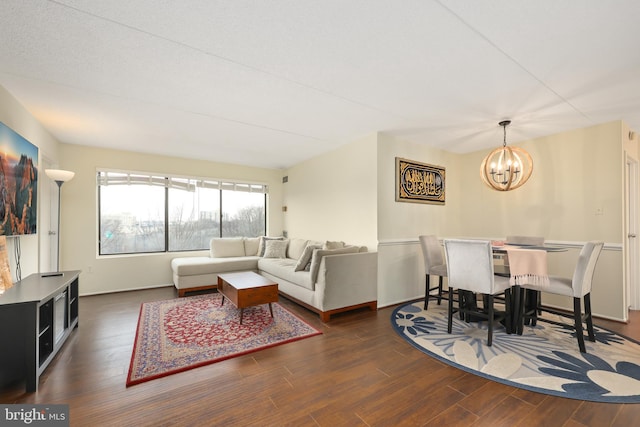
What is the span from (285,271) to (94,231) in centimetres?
329

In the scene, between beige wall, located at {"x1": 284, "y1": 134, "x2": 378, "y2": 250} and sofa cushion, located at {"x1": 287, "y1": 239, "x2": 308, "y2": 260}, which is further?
sofa cushion, located at {"x1": 287, "y1": 239, "x2": 308, "y2": 260}

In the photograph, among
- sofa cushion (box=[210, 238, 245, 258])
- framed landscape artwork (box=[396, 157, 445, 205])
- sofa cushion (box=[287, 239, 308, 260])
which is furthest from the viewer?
sofa cushion (box=[210, 238, 245, 258])

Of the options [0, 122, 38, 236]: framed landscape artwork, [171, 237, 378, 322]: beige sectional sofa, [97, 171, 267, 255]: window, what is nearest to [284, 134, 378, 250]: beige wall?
[171, 237, 378, 322]: beige sectional sofa

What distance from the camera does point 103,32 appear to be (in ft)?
5.93

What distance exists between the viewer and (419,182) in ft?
14.2

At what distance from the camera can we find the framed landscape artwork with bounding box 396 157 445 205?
4078mm

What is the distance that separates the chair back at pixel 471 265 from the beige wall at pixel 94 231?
469 centimetres

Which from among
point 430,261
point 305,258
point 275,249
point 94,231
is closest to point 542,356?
point 430,261

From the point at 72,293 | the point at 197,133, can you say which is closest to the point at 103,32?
the point at 197,133

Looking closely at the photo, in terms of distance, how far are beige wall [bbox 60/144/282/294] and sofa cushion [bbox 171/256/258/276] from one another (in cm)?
47

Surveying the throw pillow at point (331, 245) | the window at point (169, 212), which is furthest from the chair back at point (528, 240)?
the window at point (169, 212)

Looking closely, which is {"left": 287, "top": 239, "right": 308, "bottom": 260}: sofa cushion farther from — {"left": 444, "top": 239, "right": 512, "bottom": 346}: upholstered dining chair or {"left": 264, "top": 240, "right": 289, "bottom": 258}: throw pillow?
{"left": 444, "top": 239, "right": 512, "bottom": 346}: upholstered dining chair

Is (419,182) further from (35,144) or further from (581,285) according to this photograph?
(35,144)

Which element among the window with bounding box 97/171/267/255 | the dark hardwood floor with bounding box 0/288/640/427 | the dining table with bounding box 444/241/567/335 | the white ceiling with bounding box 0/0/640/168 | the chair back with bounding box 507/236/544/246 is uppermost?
the white ceiling with bounding box 0/0/640/168
